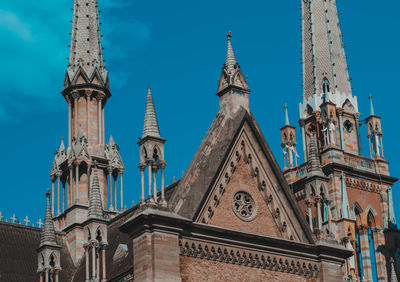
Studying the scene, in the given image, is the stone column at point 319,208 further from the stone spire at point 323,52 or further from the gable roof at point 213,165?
the stone spire at point 323,52

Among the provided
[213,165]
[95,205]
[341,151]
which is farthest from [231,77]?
[341,151]

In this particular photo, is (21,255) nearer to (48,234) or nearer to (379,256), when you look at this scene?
(48,234)

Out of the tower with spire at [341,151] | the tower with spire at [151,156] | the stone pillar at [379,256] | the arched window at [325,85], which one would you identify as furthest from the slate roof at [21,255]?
the arched window at [325,85]

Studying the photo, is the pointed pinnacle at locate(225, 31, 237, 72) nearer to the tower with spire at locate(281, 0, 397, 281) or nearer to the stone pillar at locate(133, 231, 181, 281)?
the stone pillar at locate(133, 231, 181, 281)

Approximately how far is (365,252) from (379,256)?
1.32 metres

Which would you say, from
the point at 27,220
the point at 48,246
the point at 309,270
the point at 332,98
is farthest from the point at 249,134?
the point at 332,98

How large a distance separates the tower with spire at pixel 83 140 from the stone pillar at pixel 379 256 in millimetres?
16330

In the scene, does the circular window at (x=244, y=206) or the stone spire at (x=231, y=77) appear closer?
the circular window at (x=244, y=206)

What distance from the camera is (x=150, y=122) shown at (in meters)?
37.2

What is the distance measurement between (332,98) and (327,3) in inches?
258

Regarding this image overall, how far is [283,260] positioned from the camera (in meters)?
38.6

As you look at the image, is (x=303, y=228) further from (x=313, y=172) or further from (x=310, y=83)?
(x=310, y=83)

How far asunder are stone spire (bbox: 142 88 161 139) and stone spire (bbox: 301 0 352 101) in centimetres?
2710

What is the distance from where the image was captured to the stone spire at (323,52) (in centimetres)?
6344
